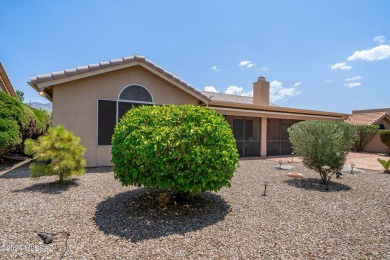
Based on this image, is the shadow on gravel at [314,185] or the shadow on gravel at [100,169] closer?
the shadow on gravel at [314,185]

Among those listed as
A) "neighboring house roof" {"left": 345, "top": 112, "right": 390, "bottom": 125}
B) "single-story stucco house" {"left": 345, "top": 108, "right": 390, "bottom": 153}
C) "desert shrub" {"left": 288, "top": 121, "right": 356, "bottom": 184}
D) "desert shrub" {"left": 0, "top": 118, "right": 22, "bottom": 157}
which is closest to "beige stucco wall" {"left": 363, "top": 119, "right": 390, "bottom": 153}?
"single-story stucco house" {"left": 345, "top": 108, "right": 390, "bottom": 153}

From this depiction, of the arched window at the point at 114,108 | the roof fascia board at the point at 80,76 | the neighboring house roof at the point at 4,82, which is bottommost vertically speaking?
the arched window at the point at 114,108

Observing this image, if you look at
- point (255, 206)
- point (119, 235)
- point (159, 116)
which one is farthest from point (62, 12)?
point (255, 206)

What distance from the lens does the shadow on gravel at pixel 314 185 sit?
745 centimetres

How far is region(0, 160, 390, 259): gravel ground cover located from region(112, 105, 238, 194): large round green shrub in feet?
2.68

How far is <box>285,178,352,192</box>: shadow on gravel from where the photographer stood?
7453 mm

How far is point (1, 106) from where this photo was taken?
29.8ft

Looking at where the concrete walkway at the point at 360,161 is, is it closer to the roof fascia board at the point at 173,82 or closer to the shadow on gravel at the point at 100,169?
the roof fascia board at the point at 173,82

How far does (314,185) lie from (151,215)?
631cm

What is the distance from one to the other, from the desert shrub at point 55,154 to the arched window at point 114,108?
9.58 ft

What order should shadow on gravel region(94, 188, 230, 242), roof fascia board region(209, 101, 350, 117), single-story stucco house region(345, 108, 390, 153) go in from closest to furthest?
shadow on gravel region(94, 188, 230, 242), roof fascia board region(209, 101, 350, 117), single-story stucco house region(345, 108, 390, 153)

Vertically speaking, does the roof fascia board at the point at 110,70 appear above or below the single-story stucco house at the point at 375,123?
above

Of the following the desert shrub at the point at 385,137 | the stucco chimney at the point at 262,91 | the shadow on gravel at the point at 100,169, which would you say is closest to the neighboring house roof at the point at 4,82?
the shadow on gravel at the point at 100,169

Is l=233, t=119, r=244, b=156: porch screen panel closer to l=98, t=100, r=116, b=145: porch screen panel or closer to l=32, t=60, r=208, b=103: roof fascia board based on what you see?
l=32, t=60, r=208, b=103: roof fascia board
